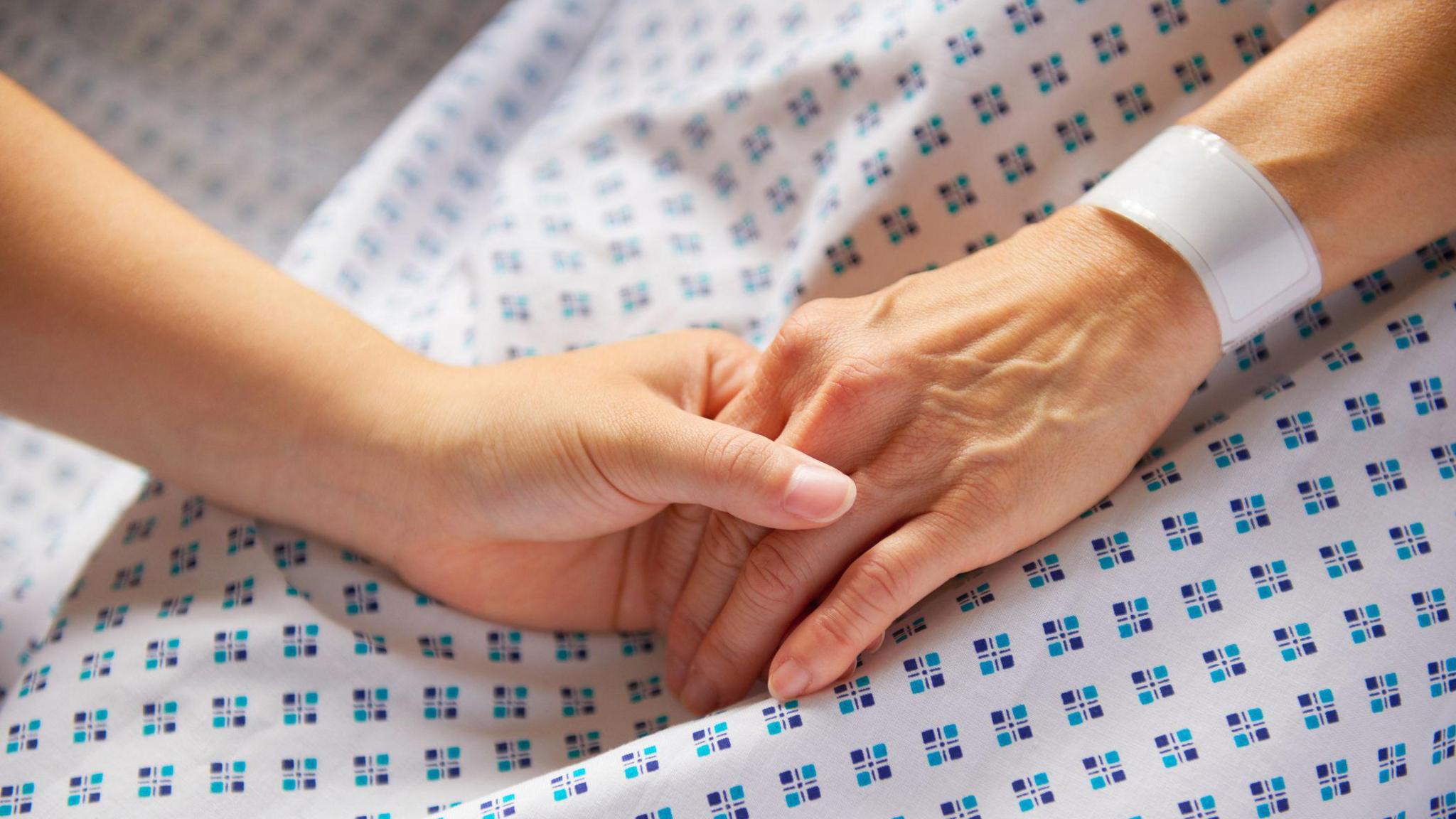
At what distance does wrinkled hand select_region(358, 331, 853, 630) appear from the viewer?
32.6 inches

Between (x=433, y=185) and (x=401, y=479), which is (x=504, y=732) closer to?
(x=401, y=479)

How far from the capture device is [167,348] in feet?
3.05

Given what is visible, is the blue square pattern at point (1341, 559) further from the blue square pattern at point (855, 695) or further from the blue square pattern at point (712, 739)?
the blue square pattern at point (712, 739)

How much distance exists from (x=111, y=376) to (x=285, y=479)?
0.62 feet

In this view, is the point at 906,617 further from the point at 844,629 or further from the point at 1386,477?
the point at 1386,477

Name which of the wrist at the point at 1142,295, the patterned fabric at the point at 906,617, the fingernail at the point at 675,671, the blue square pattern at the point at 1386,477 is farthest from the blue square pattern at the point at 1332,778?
the fingernail at the point at 675,671

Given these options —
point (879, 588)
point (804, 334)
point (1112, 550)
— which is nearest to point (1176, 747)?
point (1112, 550)

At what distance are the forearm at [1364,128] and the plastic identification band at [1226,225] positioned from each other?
0.02 meters

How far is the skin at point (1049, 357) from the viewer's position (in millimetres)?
835

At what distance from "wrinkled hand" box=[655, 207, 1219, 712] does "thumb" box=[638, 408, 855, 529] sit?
0.16 feet

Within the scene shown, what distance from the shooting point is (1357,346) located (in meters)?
0.87

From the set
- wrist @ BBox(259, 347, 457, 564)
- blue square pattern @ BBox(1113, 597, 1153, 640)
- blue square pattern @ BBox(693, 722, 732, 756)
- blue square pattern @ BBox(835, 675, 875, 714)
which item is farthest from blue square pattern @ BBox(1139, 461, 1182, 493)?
wrist @ BBox(259, 347, 457, 564)

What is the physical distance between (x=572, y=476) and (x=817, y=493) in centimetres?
23

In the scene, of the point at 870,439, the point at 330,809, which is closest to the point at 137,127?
the point at 330,809
